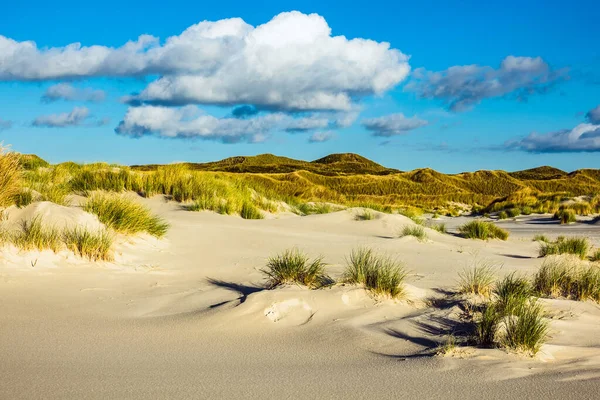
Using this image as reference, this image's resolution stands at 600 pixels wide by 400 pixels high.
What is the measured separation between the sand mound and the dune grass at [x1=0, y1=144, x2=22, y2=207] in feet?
0.76

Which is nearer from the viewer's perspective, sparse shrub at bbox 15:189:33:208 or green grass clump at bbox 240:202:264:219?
sparse shrub at bbox 15:189:33:208

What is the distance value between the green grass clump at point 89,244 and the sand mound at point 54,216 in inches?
12.7

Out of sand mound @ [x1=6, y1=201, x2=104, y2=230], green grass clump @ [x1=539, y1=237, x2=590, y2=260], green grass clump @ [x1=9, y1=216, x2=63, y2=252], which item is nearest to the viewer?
green grass clump @ [x1=9, y1=216, x2=63, y2=252]

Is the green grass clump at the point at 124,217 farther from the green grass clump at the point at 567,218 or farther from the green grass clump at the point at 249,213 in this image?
the green grass clump at the point at 567,218

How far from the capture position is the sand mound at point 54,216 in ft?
23.1

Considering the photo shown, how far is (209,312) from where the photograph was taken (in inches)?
176

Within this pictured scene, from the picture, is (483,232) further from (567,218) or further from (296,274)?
(296,274)

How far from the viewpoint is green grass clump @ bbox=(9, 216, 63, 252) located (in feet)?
19.6

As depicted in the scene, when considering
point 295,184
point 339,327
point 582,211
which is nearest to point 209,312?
point 339,327

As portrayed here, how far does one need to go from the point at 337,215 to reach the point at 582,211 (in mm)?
15339

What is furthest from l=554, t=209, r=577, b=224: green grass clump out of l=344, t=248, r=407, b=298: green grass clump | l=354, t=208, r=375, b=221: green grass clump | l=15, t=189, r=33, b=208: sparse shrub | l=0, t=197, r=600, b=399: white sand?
l=15, t=189, r=33, b=208: sparse shrub

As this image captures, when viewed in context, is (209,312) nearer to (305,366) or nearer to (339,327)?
(339,327)

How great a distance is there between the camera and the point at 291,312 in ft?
14.5

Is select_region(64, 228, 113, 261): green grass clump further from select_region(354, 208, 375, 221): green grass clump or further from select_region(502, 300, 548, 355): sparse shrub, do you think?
select_region(354, 208, 375, 221): green grass clump
